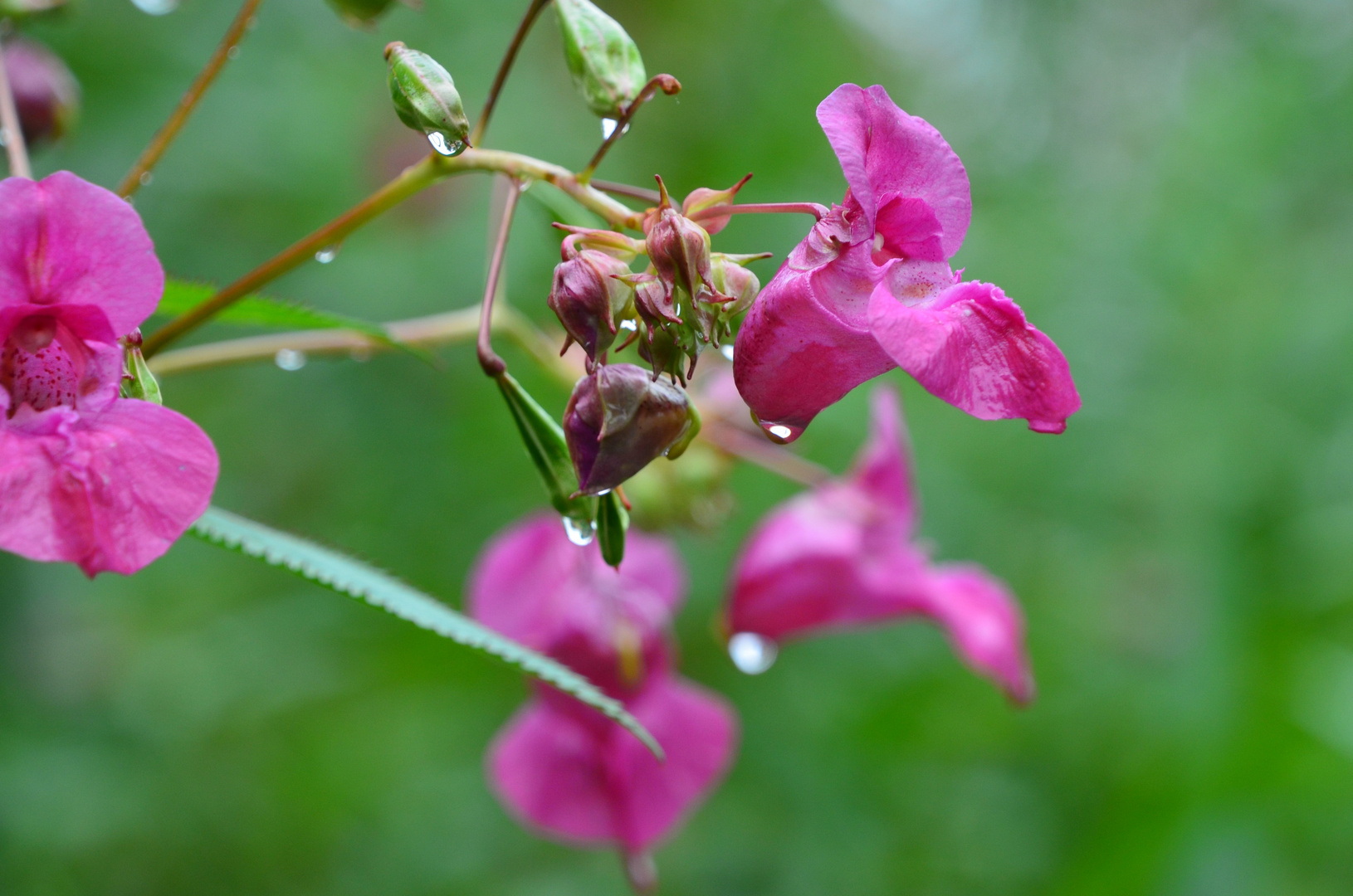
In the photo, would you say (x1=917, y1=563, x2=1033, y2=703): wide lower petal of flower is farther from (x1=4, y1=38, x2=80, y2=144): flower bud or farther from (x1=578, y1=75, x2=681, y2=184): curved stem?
(x1=4, y1=38, x2=80, y2=144): flower bud

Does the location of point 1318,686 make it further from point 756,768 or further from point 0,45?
point 0,45

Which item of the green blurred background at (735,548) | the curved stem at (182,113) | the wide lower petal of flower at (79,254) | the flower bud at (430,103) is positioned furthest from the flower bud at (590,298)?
the green blurred background at (735,548)

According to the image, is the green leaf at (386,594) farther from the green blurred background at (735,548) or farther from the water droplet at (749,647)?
the green blurred background at (735,548)

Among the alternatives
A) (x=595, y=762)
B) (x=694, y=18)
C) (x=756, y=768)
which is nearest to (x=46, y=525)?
(x=595, y=762)

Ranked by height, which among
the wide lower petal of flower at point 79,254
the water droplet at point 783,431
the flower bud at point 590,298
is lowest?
the wide lower petal of flower at point 79,254

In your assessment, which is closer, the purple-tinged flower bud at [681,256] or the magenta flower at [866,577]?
the purple-tinged flower bud at [681,256]

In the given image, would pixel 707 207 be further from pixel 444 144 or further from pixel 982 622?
pixel 982 622
